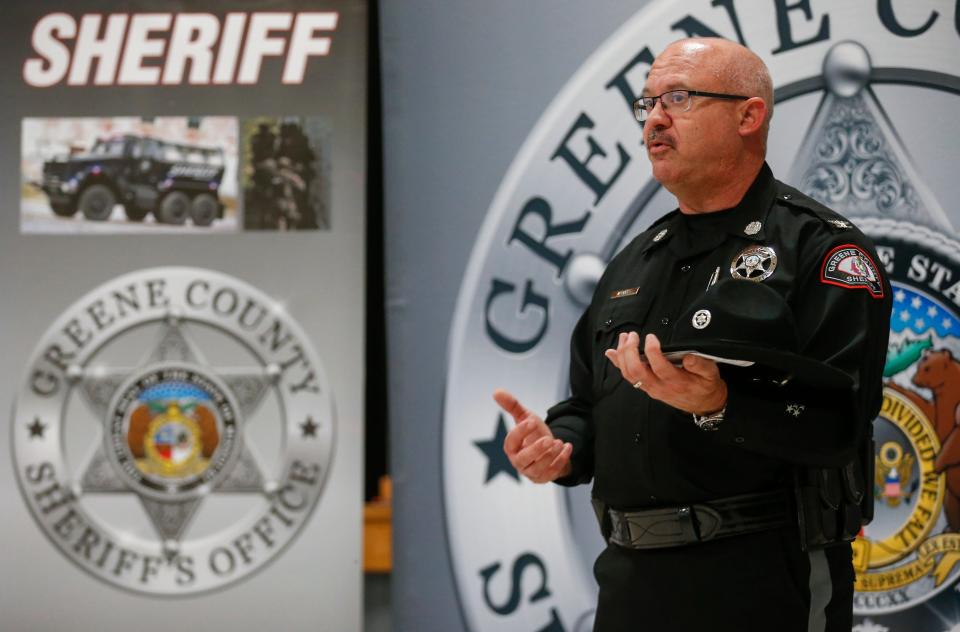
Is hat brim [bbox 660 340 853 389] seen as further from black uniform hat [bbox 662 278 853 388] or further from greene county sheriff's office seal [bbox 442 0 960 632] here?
greene county sheriff's office seal [bbox 442 0 960 632]

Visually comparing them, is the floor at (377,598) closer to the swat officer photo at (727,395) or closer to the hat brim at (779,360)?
the swat officer photo at (727,395)

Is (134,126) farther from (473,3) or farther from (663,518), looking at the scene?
(663,518)

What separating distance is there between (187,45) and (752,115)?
2737 millimetres

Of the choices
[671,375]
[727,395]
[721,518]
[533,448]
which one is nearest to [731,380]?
[727,395]

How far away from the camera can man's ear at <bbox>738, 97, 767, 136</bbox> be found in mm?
2096

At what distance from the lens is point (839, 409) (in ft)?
6.02

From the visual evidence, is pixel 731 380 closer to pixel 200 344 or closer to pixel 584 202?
pixel 584 202

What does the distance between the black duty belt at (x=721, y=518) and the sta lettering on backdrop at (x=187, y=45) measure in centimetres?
272

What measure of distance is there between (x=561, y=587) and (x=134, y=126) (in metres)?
2.34

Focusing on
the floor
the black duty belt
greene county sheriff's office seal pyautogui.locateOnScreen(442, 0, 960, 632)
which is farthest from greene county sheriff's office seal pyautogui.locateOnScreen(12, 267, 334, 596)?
the black duty belt

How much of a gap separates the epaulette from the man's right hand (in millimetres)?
614

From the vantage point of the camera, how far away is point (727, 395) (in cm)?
179

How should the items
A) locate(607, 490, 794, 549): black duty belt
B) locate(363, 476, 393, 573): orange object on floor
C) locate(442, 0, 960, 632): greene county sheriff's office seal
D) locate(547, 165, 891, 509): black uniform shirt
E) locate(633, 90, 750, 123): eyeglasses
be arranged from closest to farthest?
locate(547, 165, 891, 509): black uniform shirt → locate(607, 490, 794, 549): black duty belt → locate(633, 90, 750, 123): eyeglasses → locate(442, 0, 960, 632): greene county sheriff's office seal → locate(363, 476, 393, 573): orange object on floor

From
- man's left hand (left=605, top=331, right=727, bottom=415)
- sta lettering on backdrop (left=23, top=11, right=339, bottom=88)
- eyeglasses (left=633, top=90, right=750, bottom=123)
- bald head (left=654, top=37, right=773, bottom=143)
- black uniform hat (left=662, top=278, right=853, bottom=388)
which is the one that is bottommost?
man's left hand (left=605, top=331, right=727, bottom=415)
